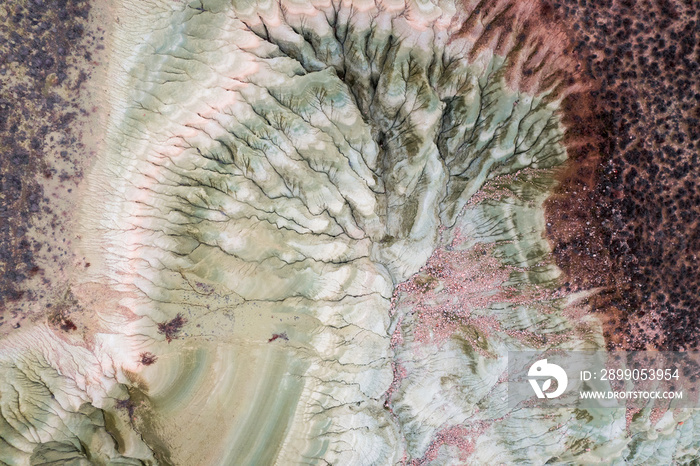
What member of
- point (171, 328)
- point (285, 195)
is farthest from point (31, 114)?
point (285, 195)

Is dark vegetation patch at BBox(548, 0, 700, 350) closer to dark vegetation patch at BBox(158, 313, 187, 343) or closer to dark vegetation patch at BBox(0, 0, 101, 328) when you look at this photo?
dark vegetation patch at BBox(158, 313, 187, 343)

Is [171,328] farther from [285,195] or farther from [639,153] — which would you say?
[639,153]

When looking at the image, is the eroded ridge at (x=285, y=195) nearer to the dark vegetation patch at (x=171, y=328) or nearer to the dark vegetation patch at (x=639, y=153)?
the dark vegetation patch at (x=171, y=328)

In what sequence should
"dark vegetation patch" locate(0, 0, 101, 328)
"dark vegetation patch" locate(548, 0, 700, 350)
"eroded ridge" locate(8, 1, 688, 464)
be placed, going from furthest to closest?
"dark vegetation patch" locate(548, 0, 700, 350) < "eroded ridge" locate(8, 1, 688, 464) < "dark vegetation patch" locate(0, 0, 101, 328)

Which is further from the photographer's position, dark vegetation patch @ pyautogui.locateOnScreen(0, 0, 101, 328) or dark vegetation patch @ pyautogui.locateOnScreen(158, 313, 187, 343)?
dark vegetation patch @ pyautogui.locateOnScreen(158, 313, 187, 343)

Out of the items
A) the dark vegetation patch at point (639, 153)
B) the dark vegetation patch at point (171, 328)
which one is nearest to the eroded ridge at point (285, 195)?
the dark vegetation patch at point (171, 328)

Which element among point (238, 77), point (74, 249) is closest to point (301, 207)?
point (238, 77)

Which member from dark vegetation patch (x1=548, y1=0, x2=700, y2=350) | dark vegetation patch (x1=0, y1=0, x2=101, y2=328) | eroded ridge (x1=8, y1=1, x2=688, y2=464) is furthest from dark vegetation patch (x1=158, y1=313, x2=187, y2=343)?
dark vegetation patch (x1=548, y1=0, x2=700, y2=350)

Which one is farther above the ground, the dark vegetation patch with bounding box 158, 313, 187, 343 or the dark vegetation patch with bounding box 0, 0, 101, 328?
the dark vegetation patch with bounding box 0, 0, 101, 328

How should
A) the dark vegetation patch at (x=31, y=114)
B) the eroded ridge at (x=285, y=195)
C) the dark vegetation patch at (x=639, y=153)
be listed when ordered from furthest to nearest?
the dark vegetation patch at (x=639, y=153) < the eroded ridge at (x=285, y=195) < the dark vegetation patch at (x=31, y=114)

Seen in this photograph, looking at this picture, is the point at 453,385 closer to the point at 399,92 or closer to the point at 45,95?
the point at 399,92

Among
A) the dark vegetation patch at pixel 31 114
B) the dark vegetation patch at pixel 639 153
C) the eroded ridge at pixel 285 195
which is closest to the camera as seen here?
the dark vegetation patch at pixel 31 114
